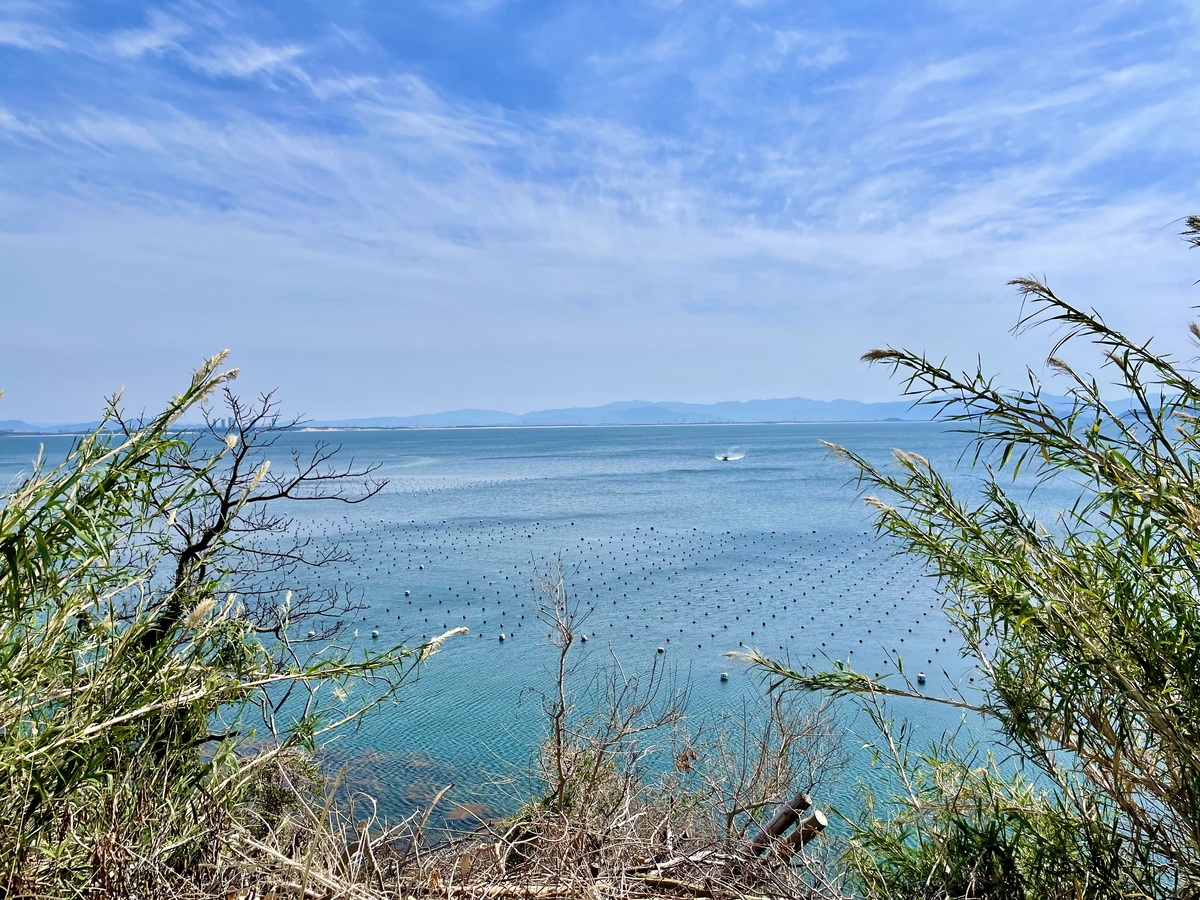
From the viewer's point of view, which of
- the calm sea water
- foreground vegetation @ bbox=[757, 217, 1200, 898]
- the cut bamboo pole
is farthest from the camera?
the calm sea water

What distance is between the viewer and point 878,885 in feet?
13.7

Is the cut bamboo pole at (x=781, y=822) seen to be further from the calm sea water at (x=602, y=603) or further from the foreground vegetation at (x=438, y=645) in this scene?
the calm sea water at (x=602, y=603)

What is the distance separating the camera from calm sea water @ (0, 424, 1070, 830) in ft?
58.2

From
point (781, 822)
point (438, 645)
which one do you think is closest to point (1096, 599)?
point (781, 822)

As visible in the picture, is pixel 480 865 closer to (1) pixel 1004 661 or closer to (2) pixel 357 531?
(1) pixel 1004 661

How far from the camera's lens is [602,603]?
27969 mm

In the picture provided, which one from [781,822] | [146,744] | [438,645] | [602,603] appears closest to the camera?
[146,744]

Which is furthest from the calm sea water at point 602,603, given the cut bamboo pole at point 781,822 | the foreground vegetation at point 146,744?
the foreground vegetation at point 146,744

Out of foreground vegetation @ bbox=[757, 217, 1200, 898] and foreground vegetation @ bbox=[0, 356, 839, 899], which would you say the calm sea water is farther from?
foreground vegetation @ bbox=[0, 356, 839, 899]

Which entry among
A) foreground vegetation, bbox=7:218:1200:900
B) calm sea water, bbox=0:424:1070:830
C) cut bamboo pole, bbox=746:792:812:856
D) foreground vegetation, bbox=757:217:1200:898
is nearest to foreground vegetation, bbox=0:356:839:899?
foreground vegetation, bbox=7:218:1200:900

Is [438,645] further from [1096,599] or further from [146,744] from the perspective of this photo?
[1096,599]

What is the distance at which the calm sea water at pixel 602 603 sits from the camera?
698 inches

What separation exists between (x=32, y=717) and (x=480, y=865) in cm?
173

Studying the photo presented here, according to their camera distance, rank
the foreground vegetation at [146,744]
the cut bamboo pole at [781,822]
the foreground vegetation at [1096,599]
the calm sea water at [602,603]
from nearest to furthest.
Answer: the foreground vegetation at [146,744], the foreground vegetation at [1096,599], the cut bamboo pole at [781,822], the calm sea water at [602,603]
